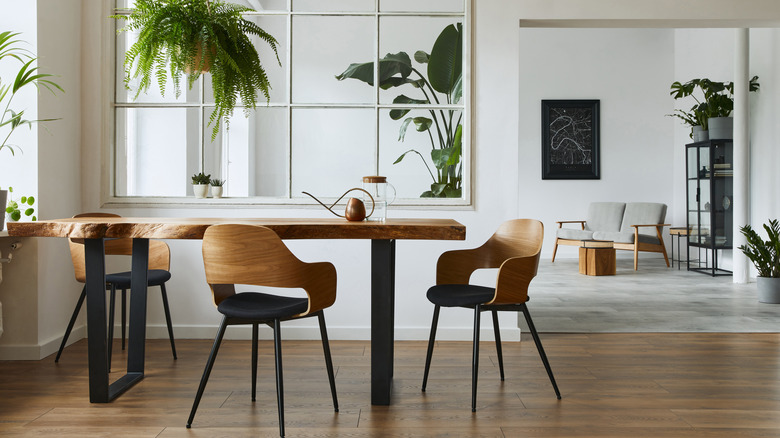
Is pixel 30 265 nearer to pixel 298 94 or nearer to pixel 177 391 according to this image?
pixel 177 391

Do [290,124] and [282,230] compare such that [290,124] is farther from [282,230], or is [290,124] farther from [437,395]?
[437,395]

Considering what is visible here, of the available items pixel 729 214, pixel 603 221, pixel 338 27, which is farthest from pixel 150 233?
pixel 603 221

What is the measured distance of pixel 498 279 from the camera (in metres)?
2.60

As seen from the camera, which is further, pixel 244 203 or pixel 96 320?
pixel 244 203

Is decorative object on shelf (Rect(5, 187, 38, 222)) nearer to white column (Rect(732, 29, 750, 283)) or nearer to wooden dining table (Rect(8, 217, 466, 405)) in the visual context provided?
wooden dining table (Rect(8, 217, 466, 405))

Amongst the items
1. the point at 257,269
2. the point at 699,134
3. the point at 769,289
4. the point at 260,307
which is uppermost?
the point at 699,134

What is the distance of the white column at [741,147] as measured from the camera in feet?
22.3

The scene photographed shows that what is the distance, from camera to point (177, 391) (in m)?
2.80

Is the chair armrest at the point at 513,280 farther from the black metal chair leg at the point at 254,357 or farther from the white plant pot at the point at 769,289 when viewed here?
the white plant pot at the point at 769,289

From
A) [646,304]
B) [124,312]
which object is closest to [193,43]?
[124,312]

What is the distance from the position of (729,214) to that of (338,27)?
17.5 ft

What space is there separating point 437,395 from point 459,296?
456 mm

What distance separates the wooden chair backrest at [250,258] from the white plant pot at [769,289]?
4.66 meters

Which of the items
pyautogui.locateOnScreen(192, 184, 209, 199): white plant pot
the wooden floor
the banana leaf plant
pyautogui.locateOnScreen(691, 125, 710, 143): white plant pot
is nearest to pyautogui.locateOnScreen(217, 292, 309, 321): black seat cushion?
the wooden floor
